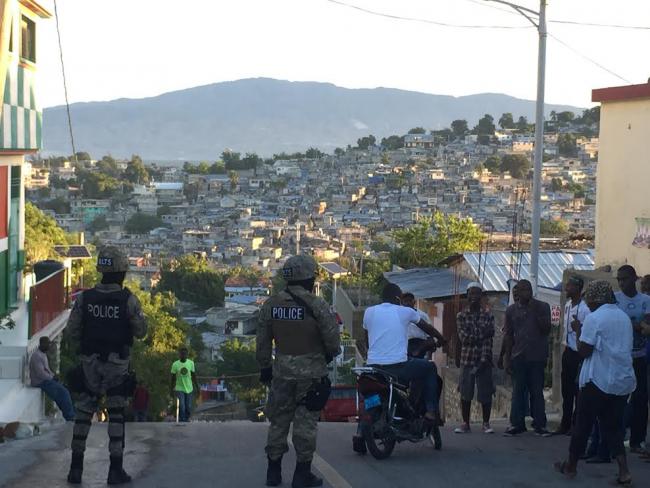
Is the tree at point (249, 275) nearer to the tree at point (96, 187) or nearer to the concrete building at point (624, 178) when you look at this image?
the tree at point (96, 187)

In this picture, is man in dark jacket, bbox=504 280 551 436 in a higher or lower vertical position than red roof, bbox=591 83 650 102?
lower

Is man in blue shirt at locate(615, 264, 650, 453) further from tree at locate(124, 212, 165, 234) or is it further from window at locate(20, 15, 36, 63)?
tree at locate(124, 212, 165, 234)

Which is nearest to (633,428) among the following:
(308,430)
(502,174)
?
(308,430)

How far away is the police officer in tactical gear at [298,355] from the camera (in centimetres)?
881

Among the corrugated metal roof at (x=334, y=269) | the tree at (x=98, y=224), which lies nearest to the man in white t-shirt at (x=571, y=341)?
the corrugated metal roof at (x=334, y=269)

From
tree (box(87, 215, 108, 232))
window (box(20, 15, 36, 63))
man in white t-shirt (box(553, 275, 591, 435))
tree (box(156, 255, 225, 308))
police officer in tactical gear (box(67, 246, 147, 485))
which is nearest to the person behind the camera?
police officer in tactical gear (box(67, 246, 147, 485))

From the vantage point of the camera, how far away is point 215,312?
95.5 meters

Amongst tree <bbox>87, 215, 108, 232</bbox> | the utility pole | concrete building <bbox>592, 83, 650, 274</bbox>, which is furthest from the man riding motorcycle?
tree <bbox>87, 215, 108, 232</bbox>

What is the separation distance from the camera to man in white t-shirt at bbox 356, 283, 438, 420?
1050 cm

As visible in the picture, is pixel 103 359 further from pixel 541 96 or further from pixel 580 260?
pixel 580 260

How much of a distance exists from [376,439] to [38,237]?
1937 cm

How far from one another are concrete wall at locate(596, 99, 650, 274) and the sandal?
7090 millimetres

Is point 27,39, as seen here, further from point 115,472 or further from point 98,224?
point 98,224

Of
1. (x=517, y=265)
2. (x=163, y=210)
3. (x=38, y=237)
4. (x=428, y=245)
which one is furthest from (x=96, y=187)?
(x=38, y=237)
